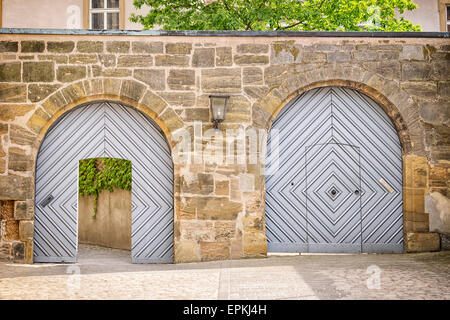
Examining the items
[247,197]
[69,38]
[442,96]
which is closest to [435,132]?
[442,96]

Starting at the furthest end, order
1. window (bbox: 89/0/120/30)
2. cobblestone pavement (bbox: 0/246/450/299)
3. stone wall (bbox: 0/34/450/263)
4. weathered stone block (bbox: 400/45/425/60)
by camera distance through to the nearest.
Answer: window (bbox: 89/0/120/30)
weathered stone block (bbox: 400/45/425/60)
stone wall (bbox: 0/34/450/263)
cobblestone pavement (bbox: 0/246/450/299)

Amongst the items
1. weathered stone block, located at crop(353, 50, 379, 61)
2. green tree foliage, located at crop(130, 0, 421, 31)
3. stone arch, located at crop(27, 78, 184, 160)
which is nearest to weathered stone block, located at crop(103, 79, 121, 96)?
stone arch, located at crop(27, 78, 184, 160)

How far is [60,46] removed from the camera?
7.23 m

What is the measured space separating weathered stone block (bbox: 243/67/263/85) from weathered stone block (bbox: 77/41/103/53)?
6.56ft

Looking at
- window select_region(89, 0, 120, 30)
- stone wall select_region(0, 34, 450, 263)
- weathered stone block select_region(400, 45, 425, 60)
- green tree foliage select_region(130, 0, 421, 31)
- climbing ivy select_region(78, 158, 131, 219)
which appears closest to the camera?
stone wall select_region(0, 34, 450, 263)

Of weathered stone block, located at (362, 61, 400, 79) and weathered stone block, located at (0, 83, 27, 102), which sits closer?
weathered stone block, located at (0, 83, 27, 102)

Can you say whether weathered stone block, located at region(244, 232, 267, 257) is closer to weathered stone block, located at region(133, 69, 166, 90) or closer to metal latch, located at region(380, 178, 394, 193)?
metal latch, located at region(380, 178, 394, 193)

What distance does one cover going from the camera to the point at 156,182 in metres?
7.45

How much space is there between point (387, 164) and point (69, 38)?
472 cm

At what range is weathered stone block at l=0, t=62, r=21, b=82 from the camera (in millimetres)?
7215

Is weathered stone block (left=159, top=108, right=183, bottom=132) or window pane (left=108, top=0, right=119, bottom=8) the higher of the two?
window pane (left=108, top=0, right=119, bottom=8)

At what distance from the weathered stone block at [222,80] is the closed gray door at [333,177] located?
0.79 meters

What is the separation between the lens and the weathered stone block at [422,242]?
722 cm
